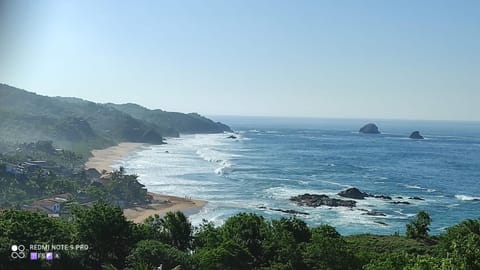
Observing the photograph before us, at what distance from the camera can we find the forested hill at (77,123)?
94625mm

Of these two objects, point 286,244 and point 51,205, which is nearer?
point 286,244

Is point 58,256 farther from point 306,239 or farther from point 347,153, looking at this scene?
point 347,153

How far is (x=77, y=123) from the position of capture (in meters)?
110

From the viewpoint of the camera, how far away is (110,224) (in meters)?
21.7

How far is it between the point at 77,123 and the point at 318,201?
2957 inches

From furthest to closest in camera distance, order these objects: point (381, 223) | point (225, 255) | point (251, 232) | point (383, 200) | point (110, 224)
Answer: point (383, 200), point (381, 223), point (251, 232), point (110, 224), point (225, 255)

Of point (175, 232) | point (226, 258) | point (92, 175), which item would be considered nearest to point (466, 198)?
point (175, 232)

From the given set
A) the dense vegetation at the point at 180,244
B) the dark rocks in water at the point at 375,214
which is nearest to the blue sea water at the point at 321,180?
the dark rocks in water at the point at 375,214

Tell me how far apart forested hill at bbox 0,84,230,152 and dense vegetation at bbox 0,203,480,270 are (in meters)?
54.9

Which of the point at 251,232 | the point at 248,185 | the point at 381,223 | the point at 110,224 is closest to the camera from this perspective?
the point at 110,224

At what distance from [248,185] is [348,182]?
15.6 metres

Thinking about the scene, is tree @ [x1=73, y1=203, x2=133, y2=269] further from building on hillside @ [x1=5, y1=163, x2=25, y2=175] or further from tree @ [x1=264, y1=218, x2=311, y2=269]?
building on hillside @ [x1=5, y1=163, x2=25, y2=175]

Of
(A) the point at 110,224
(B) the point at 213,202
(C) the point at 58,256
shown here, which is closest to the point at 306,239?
(A) the point at 110,224

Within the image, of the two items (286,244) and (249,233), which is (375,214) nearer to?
(249,233)
